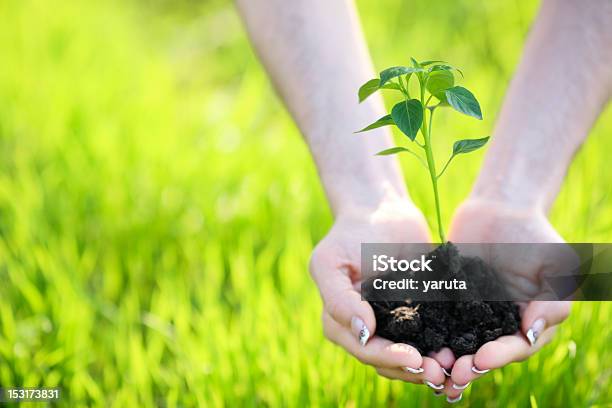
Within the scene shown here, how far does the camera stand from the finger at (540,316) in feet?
3.11

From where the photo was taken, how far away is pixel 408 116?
836 millimetres

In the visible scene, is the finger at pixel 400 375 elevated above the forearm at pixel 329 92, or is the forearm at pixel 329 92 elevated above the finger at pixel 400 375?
the forearm at pixel 329 92

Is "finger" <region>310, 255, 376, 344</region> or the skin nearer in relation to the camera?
"finger" <region>310, 255, 376, 344</region>

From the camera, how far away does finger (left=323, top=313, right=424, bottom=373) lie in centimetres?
89

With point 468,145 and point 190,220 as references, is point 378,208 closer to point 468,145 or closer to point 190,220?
point 468,145

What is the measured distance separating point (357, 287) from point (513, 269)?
0.23 m

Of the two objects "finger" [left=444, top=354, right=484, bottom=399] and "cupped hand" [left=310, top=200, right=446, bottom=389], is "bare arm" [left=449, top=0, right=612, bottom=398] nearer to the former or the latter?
"cupped hand" [left=310, top=200, right=446, bottom=389]

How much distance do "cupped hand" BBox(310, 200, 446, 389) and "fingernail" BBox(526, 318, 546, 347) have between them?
14cm

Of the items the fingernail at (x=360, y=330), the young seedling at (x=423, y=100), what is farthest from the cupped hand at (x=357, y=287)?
the young seedling at (x=423, y=100)

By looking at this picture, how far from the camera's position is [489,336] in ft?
3.05

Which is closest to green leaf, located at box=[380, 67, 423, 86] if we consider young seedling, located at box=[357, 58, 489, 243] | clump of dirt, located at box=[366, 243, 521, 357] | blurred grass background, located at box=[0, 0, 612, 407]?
young seedling, located at box=[357, 58, 489, 243]

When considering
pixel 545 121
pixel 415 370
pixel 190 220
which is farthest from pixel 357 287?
pixel 190 220

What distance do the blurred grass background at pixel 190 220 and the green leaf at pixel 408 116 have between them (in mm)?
486

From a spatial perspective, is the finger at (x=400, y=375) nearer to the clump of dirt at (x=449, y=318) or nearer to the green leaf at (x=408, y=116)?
the clump of dirt at (x=449, y=318)
